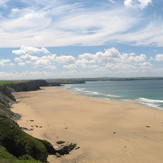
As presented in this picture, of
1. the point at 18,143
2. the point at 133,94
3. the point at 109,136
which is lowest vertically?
the point at 109,136

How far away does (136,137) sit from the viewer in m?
23.9

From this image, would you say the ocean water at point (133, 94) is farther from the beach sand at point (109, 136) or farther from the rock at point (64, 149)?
the rock at point (64, 149)

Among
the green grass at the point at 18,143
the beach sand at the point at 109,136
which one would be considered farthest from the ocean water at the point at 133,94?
the green grass at the point at 18,143

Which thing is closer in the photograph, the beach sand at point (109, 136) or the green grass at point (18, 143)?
the green grass at point (18, 143)

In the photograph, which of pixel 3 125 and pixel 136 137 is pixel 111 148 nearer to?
pixel 136 137

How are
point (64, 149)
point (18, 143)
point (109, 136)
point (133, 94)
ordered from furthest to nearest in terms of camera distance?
1. point (133, 94)
2. point (109, 136)
3. point (64, 149)
4. point (18, 143)

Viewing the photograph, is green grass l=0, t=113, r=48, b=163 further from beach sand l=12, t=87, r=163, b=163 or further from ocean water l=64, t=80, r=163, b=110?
ocean water l=64, t=80, r=163, b=110

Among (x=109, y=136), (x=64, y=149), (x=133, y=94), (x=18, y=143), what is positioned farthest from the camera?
(x=133, y=94)

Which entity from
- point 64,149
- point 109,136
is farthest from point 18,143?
point 109,136

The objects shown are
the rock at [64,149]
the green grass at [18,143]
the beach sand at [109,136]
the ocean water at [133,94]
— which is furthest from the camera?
the ocean water at [133,94]

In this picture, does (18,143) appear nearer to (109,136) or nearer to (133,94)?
(109,136)

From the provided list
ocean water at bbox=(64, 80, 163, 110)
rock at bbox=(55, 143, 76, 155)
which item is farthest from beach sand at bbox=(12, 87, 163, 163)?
ocean water at bbox=(64, 80, 163, 110)

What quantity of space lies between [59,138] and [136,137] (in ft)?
32.1

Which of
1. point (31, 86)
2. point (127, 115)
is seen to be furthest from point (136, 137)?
point (31, 86)
